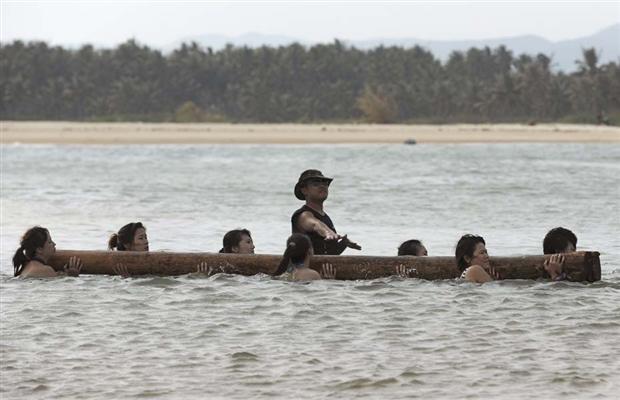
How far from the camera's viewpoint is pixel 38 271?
13.0m

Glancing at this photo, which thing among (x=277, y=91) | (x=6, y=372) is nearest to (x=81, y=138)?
(x=277, y=91)

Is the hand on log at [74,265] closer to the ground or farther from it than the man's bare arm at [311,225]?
closer to the ground

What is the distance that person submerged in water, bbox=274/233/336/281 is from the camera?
12336 millimetres

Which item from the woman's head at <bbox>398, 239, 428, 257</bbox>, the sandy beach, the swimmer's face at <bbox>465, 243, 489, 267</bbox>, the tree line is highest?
the tree line

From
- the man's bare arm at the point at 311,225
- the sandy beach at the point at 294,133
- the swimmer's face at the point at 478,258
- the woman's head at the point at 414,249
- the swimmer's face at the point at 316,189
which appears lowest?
the swimmer's face at the point at 478,258

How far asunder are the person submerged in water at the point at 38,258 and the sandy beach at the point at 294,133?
40481 millimetres

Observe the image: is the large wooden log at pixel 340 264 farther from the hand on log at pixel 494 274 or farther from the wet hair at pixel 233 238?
the wet hair at pixel 233 238

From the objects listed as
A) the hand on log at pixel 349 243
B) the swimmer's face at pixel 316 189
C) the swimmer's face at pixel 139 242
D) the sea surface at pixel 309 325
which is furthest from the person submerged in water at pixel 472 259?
the swimmer's face at pixel 139 242

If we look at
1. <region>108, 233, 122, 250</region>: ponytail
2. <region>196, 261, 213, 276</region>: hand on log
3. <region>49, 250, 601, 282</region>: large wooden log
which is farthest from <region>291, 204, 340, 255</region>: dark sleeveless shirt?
<region>108, 233, 122, 250</region>: ponytail

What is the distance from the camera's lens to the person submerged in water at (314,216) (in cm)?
1266

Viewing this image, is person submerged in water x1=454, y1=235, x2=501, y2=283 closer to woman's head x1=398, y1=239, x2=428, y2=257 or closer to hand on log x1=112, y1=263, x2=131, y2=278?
woman's head x1=398, y1=239, x2=428, y2=257

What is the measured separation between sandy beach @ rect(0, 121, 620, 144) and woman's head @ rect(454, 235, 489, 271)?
1631 inches

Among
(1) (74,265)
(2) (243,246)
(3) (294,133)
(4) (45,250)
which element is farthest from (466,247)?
(3) (294,133)

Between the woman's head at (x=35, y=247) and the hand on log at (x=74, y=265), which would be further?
the hand on log at (x=74, y=265)
